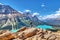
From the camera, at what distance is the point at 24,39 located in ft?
75.6

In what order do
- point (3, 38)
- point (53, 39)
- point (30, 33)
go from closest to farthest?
point (53, 39)
point (3, 38)
point (30, 33)

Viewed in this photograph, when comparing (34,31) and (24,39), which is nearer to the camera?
(24,39)

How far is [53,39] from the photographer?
21.0 m

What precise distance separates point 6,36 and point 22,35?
291cm

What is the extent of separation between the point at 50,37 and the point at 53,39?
0.74 meters

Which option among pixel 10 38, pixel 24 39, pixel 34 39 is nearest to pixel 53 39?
pixel 34 39

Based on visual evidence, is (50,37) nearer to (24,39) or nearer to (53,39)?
(53,39)

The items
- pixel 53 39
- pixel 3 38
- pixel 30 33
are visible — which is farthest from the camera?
pixel 30 33

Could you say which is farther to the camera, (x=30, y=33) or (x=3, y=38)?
(x=30, y=33)

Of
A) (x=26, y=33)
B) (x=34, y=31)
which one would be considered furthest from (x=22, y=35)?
(x=34, y=31)

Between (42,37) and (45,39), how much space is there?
0.96 meters

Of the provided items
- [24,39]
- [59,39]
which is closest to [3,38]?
[24,39]

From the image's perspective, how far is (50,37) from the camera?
21.6 m

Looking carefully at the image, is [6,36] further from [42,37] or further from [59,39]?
[59,39]
